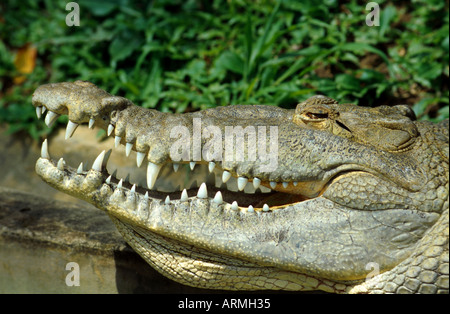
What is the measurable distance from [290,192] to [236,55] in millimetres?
2609

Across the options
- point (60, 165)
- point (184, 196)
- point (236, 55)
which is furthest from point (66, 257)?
point (236, 55)

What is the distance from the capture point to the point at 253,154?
2854 millimetres

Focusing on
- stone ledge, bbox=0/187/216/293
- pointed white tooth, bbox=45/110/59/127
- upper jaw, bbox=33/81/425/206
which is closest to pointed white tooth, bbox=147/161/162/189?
upper jaw, bbox=33/81/425/206

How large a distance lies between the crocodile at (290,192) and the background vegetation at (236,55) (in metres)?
1.81

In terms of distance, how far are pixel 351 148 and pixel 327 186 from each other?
0.25m

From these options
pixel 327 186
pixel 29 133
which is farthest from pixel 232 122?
pixel 29 133

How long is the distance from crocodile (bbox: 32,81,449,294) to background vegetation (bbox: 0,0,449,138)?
5.93 ft

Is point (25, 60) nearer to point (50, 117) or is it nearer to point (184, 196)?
point (50, 117)

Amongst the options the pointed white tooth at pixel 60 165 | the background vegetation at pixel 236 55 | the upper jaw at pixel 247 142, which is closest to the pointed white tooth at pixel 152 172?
the upper jaw at pixel 247 142

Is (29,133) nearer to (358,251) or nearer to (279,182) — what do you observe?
(279,182)

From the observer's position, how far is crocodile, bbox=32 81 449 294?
278cm

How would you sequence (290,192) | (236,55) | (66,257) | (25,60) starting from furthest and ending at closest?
(25,60) < (236,55) < (66,257) < (290,192)

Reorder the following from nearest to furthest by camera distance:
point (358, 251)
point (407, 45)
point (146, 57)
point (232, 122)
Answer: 1. point (358, 251)
2. point (232, 122)
3. point (407, 45)
4. point (146, 57)

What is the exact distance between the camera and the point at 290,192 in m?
2.99
